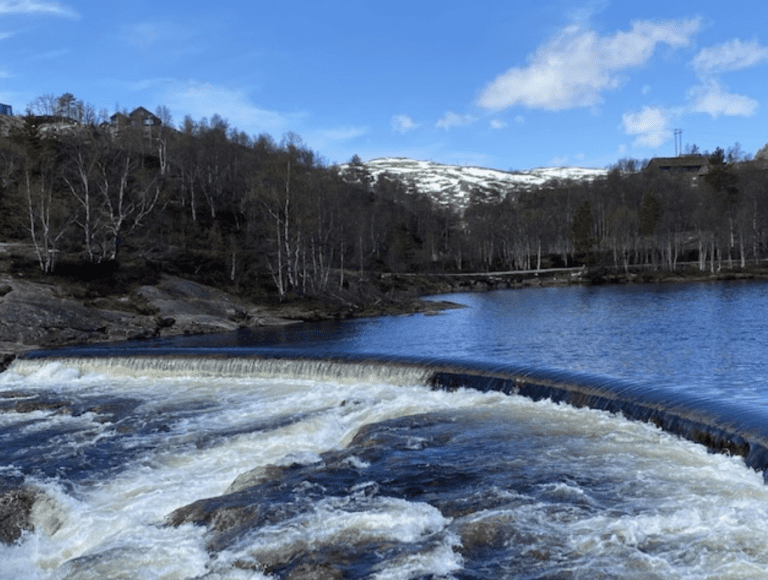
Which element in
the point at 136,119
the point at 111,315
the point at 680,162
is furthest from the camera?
the point at 680,162

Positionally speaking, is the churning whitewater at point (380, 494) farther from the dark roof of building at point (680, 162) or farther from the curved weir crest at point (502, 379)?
the dark roof of building at point (680, 162)

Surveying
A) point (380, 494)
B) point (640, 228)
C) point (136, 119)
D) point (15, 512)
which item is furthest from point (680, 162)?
point (15, 512)

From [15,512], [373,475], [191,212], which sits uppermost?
[191,212]

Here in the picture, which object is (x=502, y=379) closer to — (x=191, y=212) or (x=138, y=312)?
(x=138, y=312)

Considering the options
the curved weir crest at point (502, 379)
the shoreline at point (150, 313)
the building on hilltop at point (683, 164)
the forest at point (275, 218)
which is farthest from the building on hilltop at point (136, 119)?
the building on hilltop at point (683, 164)

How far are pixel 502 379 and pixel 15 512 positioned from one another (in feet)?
39.4

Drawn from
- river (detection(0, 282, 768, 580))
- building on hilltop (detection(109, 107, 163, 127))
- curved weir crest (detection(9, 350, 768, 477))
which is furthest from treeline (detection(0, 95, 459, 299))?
river (detection(0, 282, 768, 580))

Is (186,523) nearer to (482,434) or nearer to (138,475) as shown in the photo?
(138,475)

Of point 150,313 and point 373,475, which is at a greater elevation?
point 150,313

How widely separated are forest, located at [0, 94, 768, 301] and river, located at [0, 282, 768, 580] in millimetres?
28933

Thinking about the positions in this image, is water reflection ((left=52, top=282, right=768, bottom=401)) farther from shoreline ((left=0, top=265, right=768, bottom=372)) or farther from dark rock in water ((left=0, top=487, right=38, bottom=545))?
Answer: dark rock in water ((left=0, top=487, right=38, bottom=545))

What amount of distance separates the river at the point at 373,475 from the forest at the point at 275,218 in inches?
1139

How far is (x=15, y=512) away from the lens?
10.8m

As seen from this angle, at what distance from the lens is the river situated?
805 cm
